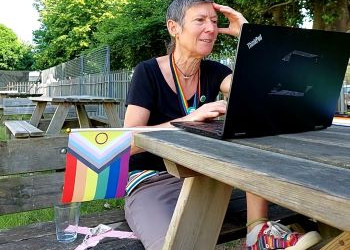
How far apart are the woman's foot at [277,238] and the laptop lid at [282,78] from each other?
0.34 meters

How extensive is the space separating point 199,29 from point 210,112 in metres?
0.61

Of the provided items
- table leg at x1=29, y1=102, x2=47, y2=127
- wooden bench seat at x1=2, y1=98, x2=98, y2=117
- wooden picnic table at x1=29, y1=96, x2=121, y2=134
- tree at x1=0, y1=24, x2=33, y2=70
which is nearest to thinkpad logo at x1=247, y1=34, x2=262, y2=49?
wooden picnic table at x1=29, y1=96, x2=121, y2=134

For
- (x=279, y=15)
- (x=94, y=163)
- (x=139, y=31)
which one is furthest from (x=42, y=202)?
(x=139, y=31)

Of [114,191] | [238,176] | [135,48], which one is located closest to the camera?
[238,176]

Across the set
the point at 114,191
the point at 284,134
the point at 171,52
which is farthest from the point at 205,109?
the point at 171,52

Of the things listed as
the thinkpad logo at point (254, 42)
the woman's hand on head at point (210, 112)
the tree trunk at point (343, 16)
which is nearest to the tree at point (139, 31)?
the tree trunk at point (343, 16)

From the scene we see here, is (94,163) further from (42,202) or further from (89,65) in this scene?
(89,65)

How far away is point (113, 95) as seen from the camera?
1016cm

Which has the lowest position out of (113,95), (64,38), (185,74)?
(113,95)

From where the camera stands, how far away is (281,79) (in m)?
1.31

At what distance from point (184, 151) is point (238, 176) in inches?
10.1

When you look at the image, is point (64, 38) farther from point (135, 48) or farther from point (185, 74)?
point (185, 74)

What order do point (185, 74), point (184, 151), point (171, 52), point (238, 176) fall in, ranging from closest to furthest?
point (238, 176) → point (184, 151) → point (185, 74) → point (171, 52)

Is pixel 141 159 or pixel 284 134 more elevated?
pixel 284 134
